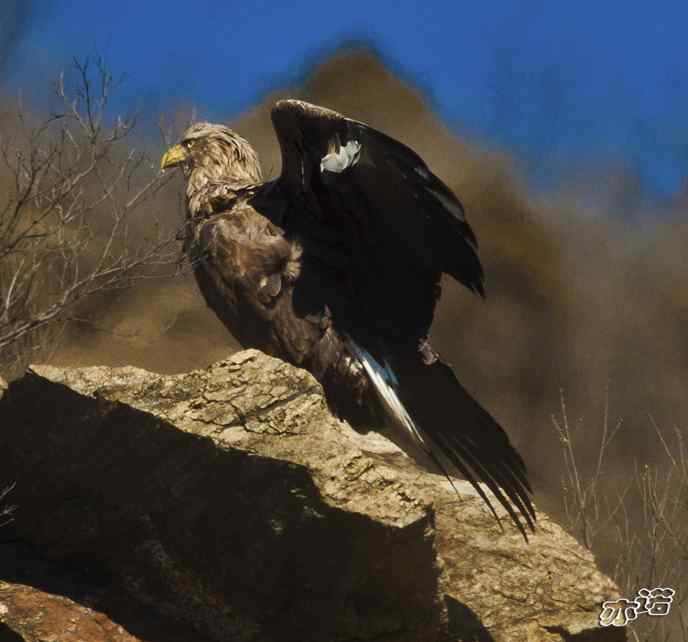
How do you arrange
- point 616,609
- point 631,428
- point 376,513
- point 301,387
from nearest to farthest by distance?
1. point 376,513
2. point 301,387
3. point 616,609
4. point 631,428

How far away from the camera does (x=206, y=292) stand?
5805mm

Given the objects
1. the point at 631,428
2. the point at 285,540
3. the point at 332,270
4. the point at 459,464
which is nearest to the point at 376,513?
the point at 285,540

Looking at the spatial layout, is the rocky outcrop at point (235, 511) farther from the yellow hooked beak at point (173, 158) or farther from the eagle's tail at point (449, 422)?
the yellow hooked beak at point (173, 158)

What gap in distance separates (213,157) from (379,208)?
1392mm

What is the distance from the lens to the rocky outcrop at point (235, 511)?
4.57 m

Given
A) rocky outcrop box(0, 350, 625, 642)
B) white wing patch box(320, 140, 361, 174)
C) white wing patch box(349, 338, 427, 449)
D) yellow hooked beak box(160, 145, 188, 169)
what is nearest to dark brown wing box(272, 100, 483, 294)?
white wing patch box(320, 140, 361, 174)

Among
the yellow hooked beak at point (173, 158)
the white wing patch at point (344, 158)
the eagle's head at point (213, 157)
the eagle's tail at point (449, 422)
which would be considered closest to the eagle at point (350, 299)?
the eagle's tail at point (449, 422)

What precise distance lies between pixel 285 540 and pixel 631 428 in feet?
30.2

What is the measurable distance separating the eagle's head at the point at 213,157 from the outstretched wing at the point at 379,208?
87 cm

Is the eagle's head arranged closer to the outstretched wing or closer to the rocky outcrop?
the outstretched wing

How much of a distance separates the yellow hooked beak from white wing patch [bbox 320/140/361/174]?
61.9 inches

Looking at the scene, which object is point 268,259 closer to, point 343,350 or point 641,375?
point 343,350

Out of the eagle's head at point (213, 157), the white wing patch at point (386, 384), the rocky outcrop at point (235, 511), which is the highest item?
the eagle's head at point (213, 157)

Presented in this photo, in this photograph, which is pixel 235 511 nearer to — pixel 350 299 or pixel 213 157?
pixel 350 299
